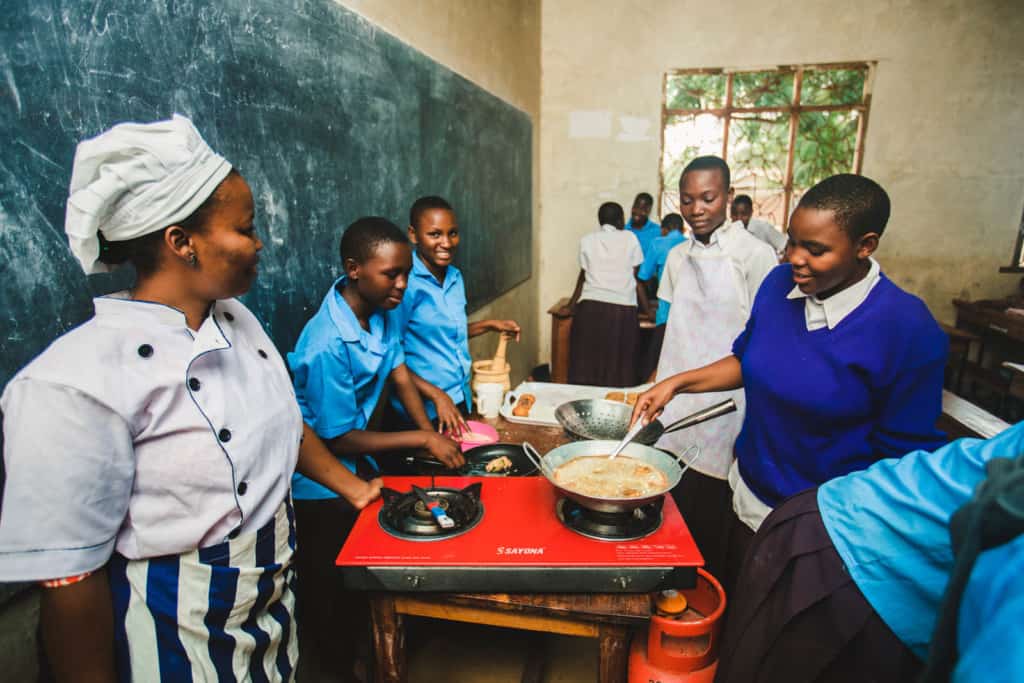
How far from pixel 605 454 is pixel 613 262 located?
3.79 metres

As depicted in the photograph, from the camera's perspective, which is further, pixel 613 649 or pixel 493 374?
pixel 493 374

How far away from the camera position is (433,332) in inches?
95.5

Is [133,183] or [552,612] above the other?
[133,183]

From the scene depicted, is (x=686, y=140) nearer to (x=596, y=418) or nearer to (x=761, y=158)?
(x=761, y=158)

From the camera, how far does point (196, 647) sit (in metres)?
1.04

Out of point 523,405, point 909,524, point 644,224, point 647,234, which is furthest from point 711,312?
point 644,224

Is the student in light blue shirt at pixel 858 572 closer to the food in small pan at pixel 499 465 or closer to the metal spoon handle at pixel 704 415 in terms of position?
the metal spoon handle at pixel 704 415

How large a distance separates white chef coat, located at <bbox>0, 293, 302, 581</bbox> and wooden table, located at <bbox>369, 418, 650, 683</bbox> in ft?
1.38

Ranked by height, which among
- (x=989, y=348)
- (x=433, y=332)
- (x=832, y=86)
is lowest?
(x=989, y=348)

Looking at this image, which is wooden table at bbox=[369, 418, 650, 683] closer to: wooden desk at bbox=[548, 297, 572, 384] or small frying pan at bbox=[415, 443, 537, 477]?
small frying pan at bbox=[415, 443, 537, 477]

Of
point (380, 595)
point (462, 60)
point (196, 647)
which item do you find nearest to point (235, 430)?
point (196, 647)

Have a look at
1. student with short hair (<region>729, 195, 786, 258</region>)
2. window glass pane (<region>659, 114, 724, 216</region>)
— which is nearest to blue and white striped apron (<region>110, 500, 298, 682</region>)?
student with short hair (<region>729, 195, 786, 258</region>)

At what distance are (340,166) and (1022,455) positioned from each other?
220 centimetres

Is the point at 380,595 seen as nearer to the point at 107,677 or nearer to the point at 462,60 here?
the point at 107,677
